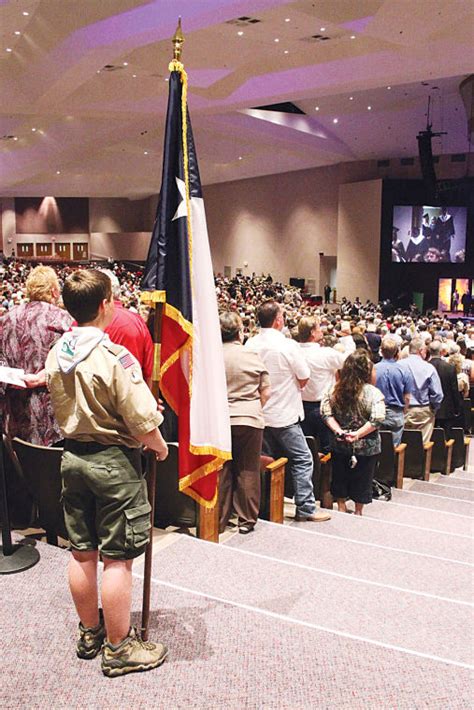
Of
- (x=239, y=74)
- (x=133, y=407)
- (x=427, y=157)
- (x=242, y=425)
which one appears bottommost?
(x=242, y=425)

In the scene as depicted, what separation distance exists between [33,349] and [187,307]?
1.07 meters

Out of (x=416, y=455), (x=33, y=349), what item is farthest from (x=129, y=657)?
(x=416, y=455)

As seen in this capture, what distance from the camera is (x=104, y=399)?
2.12 meters

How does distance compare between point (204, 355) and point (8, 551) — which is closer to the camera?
point (204, 355)

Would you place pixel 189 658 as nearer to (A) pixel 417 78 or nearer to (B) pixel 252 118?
(A) pixel 417 78

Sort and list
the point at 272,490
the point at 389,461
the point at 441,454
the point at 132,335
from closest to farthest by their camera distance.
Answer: the point at 132,335
the point at 272,490
the point at 389,461
the point at 441,454

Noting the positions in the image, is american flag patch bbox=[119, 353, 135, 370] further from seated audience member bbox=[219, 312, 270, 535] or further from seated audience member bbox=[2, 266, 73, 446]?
seated audience member bbox=[219, 312, 270, 535]

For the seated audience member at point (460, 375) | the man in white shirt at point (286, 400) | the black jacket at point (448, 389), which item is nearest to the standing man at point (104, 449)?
the man in white shirt at point (286, 400)

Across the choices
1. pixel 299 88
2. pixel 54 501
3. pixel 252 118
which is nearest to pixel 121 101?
pixel 299 88

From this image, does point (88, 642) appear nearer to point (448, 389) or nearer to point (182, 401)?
point (182, 401)

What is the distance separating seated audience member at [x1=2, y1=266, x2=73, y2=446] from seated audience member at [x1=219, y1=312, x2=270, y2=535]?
980 millimetres

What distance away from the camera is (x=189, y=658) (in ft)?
7.66

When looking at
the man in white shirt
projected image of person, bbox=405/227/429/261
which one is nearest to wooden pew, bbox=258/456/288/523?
the man in white shirt

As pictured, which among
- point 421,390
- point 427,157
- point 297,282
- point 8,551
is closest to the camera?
point 8,551
